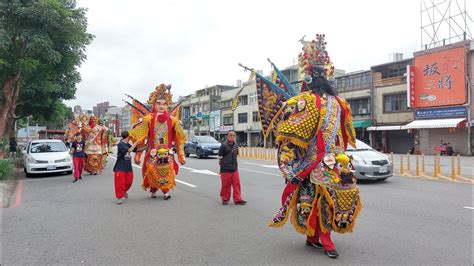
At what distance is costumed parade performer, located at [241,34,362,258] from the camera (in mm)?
3943

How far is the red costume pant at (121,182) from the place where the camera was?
788 centimetres

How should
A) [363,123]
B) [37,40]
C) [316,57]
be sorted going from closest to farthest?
[316,57]
[37,40]
[363,123]

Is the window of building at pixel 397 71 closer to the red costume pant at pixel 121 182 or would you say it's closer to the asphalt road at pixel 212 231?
the asphalt road at pixel 212 231

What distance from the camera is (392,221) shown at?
5965 mm

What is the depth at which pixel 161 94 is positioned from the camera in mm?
8539

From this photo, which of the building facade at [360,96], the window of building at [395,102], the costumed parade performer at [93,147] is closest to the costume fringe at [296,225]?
the costumed parade performer at [93,147]

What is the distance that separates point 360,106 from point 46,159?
2957cm

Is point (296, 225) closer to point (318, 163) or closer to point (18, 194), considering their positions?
point (318, 163)

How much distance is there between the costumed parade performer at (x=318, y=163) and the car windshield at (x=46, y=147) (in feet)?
40.8

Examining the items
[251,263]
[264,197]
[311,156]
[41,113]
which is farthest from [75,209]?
[41,113]

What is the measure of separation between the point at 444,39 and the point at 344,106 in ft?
95.1

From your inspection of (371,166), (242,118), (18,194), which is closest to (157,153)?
(18,194)

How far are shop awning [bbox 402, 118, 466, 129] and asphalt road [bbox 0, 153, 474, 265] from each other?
20.0 metres

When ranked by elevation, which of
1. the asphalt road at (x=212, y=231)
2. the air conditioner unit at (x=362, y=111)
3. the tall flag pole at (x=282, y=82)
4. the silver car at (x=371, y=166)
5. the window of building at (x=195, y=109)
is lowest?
the asphalt road at (x=212, y=231)
